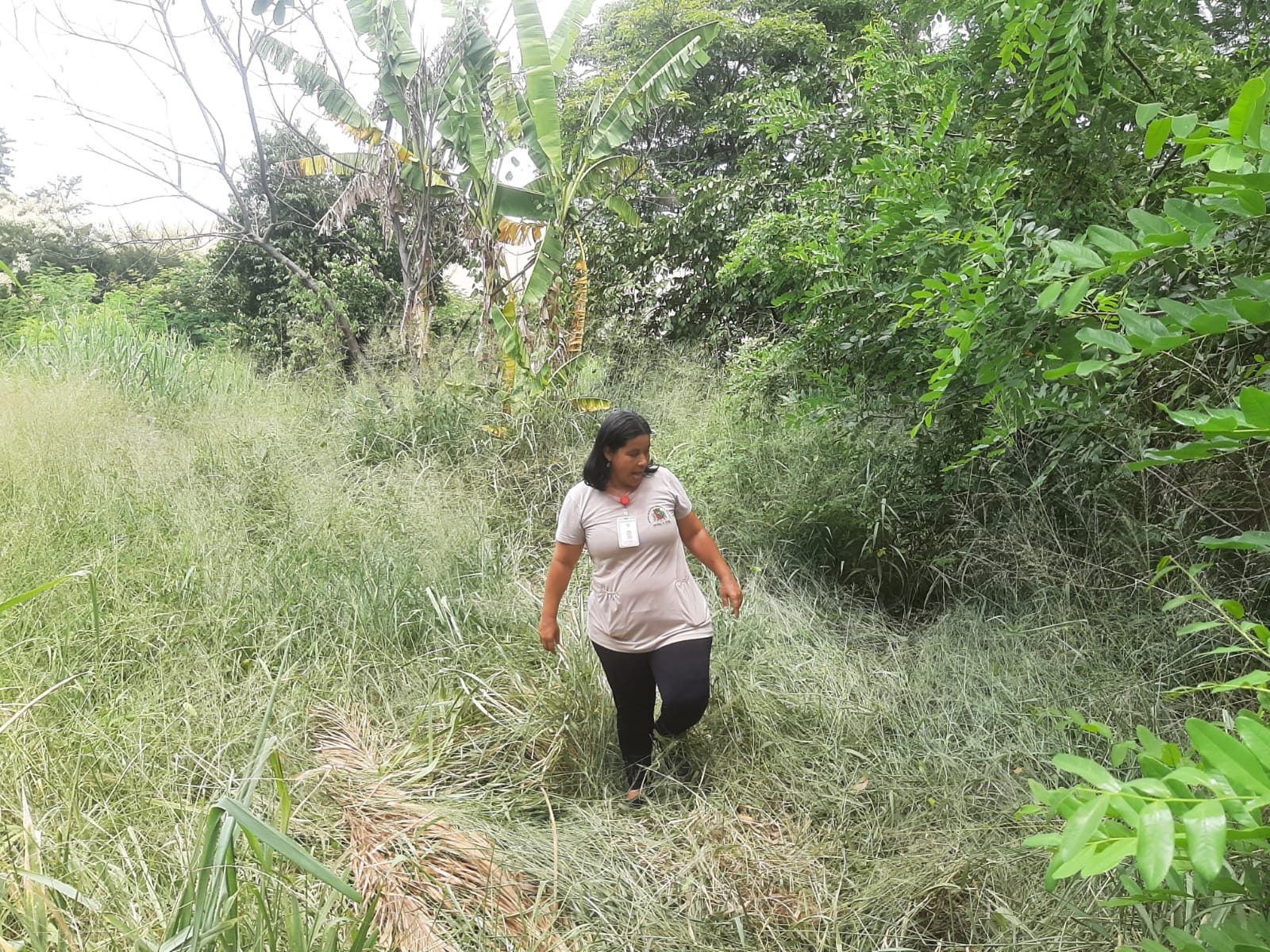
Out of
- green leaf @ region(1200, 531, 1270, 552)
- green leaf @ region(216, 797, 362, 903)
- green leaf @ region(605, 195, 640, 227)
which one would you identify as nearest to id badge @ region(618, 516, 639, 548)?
green leaf @ region(216, 797, 362, 903)

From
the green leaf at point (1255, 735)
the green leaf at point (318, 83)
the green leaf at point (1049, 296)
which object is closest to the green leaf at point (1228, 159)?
the green leaf at point (1049, 296)

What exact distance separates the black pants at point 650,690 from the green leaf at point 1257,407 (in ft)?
7.97

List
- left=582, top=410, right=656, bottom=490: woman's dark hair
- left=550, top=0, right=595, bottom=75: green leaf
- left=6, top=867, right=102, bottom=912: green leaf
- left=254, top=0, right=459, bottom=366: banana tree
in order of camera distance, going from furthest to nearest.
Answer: left=550, top=0, right=595, bottom=75: green leaf < left=254, top=0, right=459, bottom=366: banana tree < left=582, top=410, right=656, bottom=490: woman's dark hair < left=6, top=867, right=102, bottom=912: green leaf

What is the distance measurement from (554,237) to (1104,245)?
21.2 feet

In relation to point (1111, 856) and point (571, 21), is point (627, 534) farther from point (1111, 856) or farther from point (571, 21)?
point (571, 21)

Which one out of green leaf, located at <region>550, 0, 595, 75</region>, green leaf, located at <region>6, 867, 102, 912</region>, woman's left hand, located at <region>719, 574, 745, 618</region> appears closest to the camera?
green leaf, located at <region>6, 867, 102, 912</region>

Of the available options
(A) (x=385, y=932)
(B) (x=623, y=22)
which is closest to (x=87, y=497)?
(A) (x=385, y=932)

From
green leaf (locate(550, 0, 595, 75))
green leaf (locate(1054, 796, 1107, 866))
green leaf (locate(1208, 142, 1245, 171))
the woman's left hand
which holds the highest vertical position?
green leaf (locate(550, 0, 595, 75))

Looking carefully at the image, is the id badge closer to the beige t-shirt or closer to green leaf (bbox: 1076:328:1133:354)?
the beige t-shirt

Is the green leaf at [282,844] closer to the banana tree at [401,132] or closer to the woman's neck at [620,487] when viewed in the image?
the woman's neck at [620,487]

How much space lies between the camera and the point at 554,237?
288 inches

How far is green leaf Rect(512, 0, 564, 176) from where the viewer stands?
7.18 m

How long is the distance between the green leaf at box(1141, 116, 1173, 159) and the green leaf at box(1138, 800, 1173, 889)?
3.10ft

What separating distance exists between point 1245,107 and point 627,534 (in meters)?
2.45
